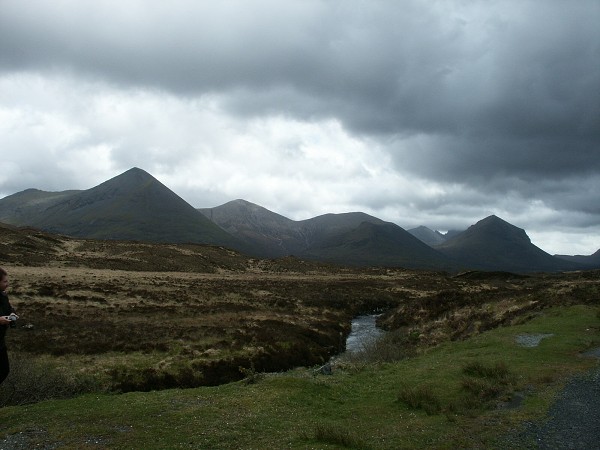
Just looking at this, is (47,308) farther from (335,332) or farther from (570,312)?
(570,312)

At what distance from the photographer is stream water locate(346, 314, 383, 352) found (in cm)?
4131

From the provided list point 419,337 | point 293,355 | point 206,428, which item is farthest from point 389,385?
point 419,337

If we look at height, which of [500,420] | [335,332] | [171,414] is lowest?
[335,332]

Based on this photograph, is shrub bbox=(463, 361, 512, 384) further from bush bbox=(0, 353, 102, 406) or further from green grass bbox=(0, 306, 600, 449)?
bush bbox=(0, 353, 102, 406)

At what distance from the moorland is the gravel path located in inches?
26.0

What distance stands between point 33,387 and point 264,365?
704 inches

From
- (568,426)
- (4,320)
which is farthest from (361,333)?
(4,320)

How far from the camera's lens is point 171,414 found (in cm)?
1484

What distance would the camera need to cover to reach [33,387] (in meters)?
18.1

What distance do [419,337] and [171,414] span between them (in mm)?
29571

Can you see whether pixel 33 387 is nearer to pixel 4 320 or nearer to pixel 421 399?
pixel 4 320

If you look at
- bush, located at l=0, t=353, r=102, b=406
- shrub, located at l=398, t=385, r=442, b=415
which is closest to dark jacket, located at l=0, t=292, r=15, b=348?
bush, located at l=0, t=353, r=102, b=406

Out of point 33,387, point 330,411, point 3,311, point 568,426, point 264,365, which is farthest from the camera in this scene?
point 264,365

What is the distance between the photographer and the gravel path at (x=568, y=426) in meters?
11.4
